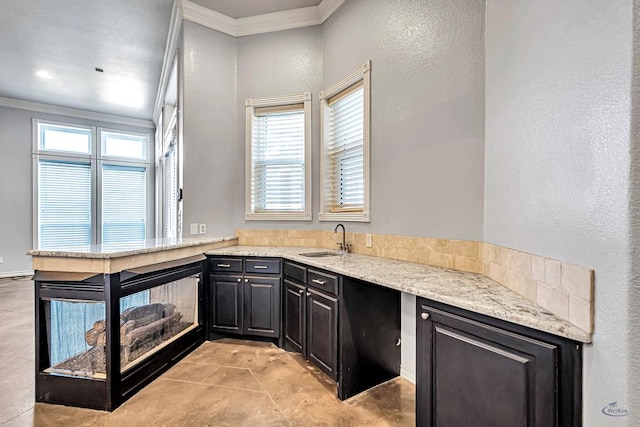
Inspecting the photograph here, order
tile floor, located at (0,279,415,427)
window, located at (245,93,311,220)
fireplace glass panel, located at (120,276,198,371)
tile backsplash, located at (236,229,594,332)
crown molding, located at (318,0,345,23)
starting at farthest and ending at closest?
window, located at (245,93,311,220)
crown molding, located at (318,0,345,23)
fireplace glass panel, located at (120,276,198,371)
tile floor, located at (0,279,415,427)
tile backsplash, located at (236,229,594,332)

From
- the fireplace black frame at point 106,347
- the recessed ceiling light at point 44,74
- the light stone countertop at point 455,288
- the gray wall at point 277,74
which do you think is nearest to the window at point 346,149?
the gray wall at point 277,74

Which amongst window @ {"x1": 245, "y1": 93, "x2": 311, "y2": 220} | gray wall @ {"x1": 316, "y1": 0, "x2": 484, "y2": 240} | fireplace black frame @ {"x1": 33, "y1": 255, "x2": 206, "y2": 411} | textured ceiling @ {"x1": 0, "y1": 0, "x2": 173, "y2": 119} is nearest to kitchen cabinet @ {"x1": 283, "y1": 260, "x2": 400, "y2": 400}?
gray wall @ {"x1": 316, "y1": 0, "x2": 484, "y2": 240}

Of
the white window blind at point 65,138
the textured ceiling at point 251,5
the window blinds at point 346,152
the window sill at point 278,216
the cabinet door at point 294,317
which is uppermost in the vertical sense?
the textured ceiling at point 251,5

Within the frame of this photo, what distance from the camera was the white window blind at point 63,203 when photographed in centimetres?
625

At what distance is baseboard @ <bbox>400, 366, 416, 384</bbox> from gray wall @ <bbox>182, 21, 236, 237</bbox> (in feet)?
7.59

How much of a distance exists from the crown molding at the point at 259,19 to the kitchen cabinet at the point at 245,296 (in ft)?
8.65

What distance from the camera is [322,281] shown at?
2377mm

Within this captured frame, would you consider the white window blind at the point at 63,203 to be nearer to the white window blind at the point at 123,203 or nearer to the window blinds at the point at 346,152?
the white window blind at the point at 123,203

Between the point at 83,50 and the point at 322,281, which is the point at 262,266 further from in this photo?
the point at 83,50

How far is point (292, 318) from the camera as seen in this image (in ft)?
9.23

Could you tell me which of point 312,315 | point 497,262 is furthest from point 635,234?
point 312,315

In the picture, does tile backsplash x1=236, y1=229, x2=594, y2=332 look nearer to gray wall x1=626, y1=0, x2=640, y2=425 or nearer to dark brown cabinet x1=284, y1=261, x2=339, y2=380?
gray wall x1=626, y1=0, x2=640, y2=425

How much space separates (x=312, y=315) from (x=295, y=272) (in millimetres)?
426

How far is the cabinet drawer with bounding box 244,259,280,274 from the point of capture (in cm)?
298
